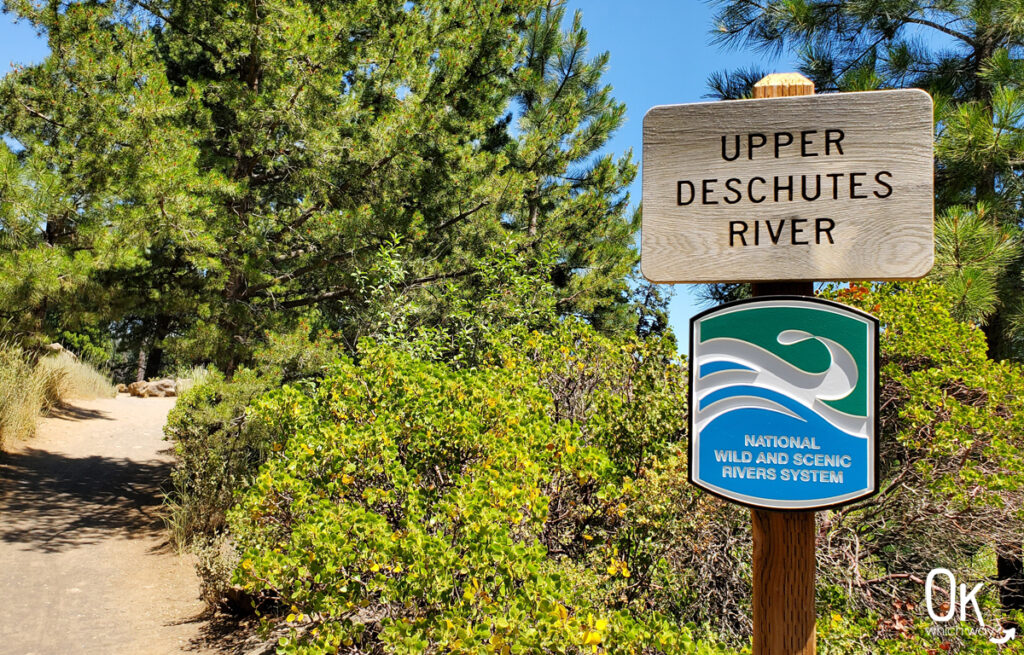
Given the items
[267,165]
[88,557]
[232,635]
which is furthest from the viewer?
[267,165]

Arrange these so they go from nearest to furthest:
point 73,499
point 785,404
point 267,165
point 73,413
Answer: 1. point 785,404
2. point 267,165
3. point 73,499
4. point 73,413

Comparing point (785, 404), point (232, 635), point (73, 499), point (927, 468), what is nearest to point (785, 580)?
point (785, 404)

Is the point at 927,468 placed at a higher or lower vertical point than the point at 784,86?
lower

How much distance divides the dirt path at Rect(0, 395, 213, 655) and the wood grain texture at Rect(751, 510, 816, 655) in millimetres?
3999

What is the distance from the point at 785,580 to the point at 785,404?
436mm

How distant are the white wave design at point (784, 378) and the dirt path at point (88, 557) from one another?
4.16 meters

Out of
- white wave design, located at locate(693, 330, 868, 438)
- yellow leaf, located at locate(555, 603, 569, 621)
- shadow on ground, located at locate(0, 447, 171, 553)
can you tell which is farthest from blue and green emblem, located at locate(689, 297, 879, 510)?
shadow on ground, located at locate(0, 447, 171, 553)

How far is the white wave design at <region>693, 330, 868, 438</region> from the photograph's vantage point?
5.44ft

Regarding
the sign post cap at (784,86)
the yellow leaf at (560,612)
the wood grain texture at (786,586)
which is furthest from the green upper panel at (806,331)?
the yellow leaf at (560,612)

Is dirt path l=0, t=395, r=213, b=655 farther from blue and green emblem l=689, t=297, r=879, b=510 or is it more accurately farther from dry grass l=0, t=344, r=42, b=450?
blue and green emblem l=689, t=297, r=879, b=510

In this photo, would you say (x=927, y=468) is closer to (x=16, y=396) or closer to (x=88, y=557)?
(x=88, y=557)

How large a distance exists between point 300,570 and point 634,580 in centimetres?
149

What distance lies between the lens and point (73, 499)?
25.4ft

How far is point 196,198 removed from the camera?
5965 mm
